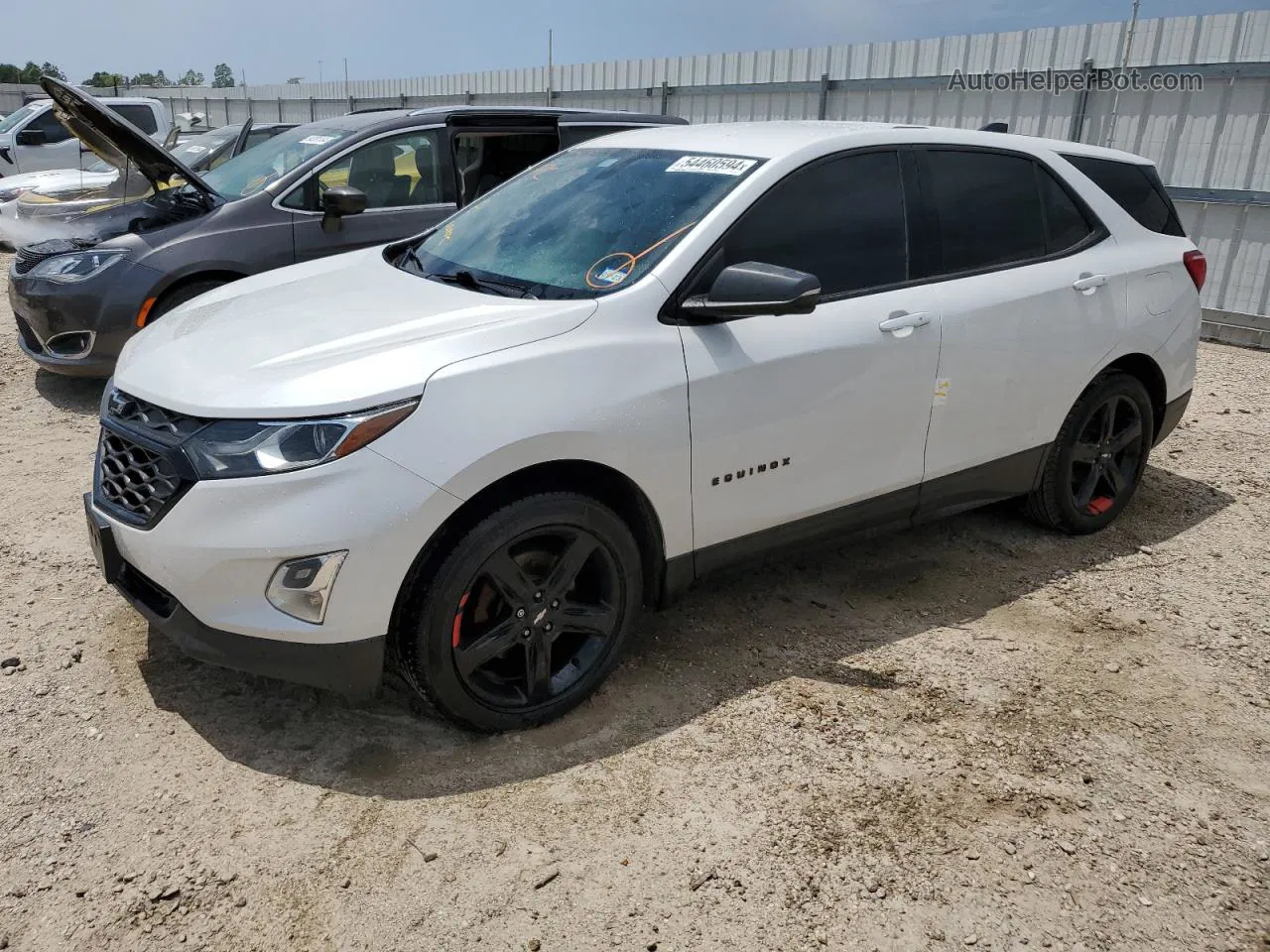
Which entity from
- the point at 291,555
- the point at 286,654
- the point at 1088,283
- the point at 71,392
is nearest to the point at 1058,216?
the point at 1088,283

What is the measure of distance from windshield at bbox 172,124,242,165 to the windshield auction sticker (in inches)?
362

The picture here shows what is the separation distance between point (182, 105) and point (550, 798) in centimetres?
2838

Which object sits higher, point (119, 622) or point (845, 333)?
point (845, 333)

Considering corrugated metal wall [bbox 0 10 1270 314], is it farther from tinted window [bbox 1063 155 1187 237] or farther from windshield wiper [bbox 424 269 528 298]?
windshield wiper [bbox 424 269 528 298]

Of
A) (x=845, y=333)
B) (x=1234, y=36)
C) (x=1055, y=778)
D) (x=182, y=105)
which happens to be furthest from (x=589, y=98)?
(x=182, y=105)

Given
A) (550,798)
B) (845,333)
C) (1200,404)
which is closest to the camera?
(550,798)

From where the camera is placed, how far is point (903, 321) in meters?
3.69

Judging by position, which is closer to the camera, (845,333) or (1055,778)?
(1055,778)

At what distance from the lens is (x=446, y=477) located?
274 centimetres

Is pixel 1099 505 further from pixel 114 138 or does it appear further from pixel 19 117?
pixel 19 117

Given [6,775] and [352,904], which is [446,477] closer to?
[352,904]

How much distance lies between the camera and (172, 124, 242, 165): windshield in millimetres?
11281

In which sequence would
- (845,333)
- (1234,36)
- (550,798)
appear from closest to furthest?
(550,798) < (845,333) < (1234,36)

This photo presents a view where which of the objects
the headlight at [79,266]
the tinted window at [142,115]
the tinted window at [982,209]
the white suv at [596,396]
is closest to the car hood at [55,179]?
the headlight at [79,266]
